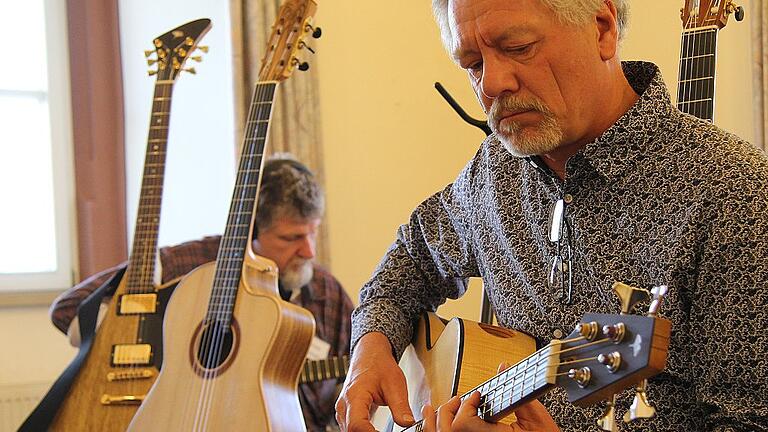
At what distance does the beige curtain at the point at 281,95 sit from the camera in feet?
A: 10.6

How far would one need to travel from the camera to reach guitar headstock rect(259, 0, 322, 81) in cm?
214

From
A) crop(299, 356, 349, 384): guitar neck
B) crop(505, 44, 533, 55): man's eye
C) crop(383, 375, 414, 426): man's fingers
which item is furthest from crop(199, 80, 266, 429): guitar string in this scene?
crop(505, 44, 533, 55): man's eye

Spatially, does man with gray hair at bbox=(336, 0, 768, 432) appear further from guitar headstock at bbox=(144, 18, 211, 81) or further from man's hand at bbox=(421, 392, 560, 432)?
guitar headstock at bbox=(144, 18, 211, 81)

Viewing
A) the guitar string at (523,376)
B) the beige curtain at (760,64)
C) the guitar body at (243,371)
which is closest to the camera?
the guitar string at (523,376)

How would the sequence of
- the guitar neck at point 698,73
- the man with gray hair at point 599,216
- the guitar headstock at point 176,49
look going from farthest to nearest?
the guitar headstock at point 176,49 → the guitar neck at point 698,73 → the man with gray hair at point 599,216

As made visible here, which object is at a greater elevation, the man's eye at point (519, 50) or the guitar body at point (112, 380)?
the man's eye at point (519, 50)

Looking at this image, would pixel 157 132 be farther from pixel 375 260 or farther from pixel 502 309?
pixel 375 260

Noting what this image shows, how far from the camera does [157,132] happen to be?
2270 mm

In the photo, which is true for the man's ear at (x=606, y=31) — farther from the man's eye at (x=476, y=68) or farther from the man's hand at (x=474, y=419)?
the man's hand at (x=474, y=419)

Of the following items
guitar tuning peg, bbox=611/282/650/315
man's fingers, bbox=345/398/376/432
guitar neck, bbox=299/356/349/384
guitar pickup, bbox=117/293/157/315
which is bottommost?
guitar neck, bbox=299/356/349/384

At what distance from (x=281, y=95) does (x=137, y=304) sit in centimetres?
136

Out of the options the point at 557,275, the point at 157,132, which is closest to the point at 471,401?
the point at 557,275

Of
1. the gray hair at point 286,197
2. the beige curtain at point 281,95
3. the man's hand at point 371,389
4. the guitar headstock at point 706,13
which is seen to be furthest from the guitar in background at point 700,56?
the beige curtain at point 281,95

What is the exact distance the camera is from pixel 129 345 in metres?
2.08
